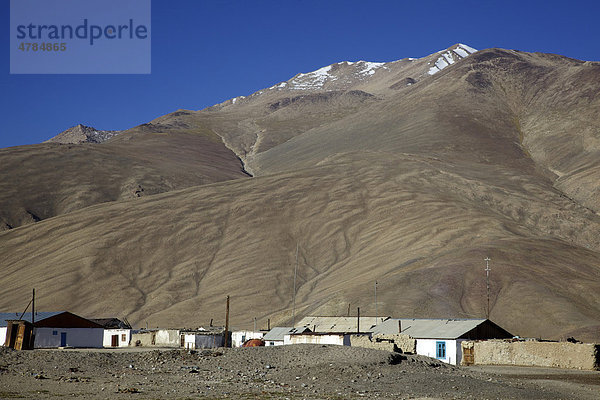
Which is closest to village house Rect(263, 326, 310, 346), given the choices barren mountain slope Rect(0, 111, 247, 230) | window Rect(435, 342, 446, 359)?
window Rect(435, 342, 446, 359)

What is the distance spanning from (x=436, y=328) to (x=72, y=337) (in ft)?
105

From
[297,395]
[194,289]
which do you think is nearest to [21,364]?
[297,395]

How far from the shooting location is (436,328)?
62.5 meters

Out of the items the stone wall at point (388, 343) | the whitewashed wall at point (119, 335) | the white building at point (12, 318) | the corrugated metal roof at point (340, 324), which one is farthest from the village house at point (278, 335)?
the white building at point (12, 318)

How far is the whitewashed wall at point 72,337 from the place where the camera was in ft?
219

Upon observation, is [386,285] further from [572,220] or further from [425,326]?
[572,220]

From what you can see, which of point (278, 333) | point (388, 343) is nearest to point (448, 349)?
point (388, 343)

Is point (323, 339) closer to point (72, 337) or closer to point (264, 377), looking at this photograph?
point (264, 377)

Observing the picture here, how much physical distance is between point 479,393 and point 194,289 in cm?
8467

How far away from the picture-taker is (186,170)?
198 m

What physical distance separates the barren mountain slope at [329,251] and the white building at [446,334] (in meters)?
21.4

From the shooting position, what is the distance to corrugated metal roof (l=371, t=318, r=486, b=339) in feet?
196

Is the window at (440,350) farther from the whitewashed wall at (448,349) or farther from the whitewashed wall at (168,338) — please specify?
the whitewashed wall at (168,338)

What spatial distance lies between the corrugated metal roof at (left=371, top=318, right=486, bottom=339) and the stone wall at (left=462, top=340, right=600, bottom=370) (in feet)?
7.83
